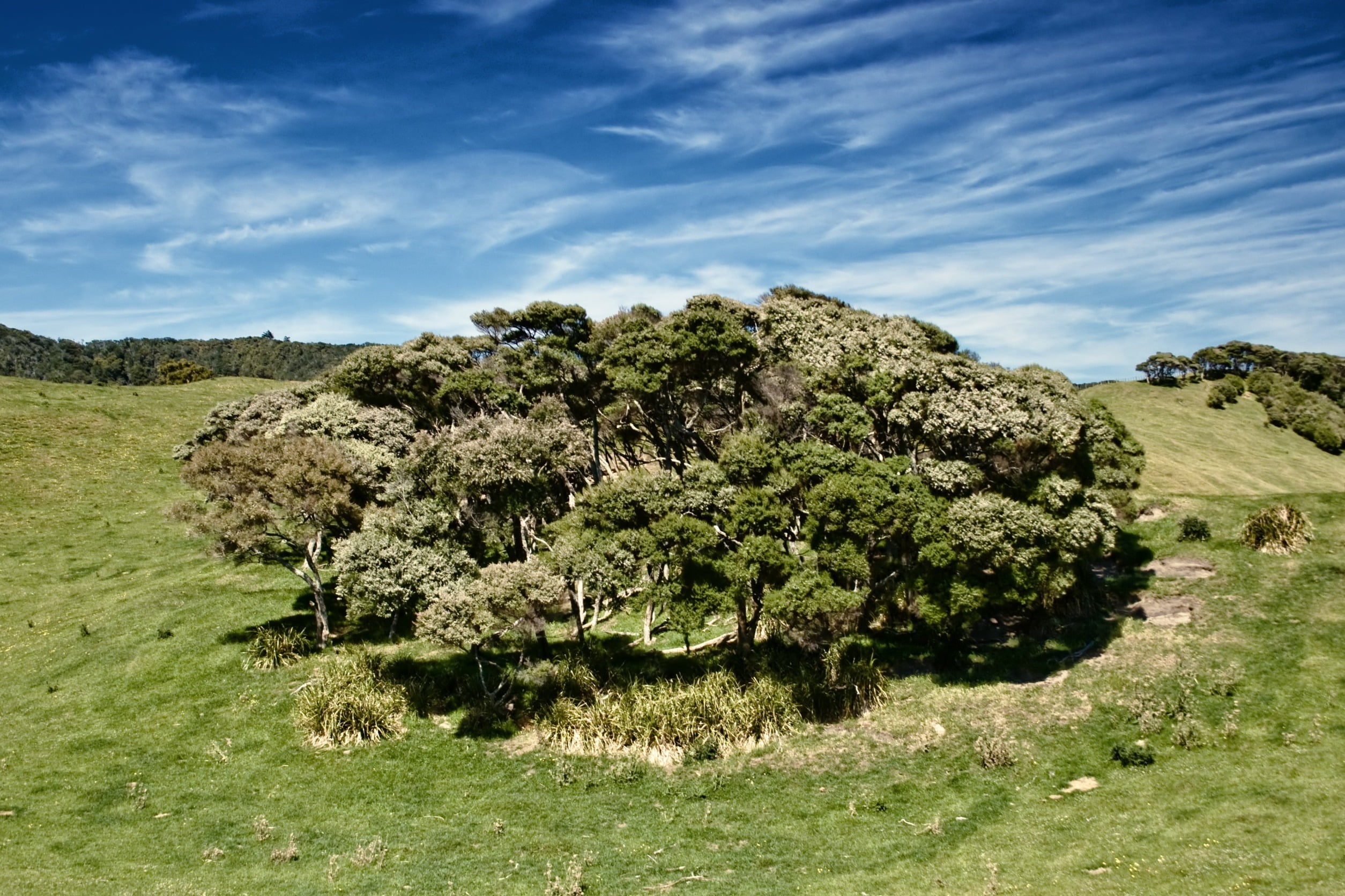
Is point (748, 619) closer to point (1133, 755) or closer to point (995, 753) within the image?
point (995, 753)

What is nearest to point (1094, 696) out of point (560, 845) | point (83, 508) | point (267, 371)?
point (560, 845)

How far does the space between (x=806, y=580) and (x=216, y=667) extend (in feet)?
77.6

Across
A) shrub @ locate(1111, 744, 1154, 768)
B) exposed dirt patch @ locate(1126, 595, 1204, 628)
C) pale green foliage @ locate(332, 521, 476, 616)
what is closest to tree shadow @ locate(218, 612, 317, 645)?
pale green foliage @ locate(332, 521, 476, 616)

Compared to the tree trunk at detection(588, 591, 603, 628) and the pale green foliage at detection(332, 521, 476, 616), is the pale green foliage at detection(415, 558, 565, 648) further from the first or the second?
the tree trunk at detection(588, 591, 603, 628)

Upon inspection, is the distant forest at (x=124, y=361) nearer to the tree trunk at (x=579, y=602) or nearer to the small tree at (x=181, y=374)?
the small tree at (x=181, y=374)

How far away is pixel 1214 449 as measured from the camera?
7556 cm

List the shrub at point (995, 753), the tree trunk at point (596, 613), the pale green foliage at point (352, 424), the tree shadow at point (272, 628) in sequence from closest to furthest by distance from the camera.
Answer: the shrub at point (995, 753)
the tree shadow at point (272, 628)
the tree trunk at point (596, 613)
the pale green foliage at point (352, 424)

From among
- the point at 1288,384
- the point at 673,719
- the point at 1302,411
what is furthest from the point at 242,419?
the point at 1288,384

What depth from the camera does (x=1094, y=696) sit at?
24.2m

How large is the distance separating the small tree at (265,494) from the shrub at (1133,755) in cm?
2848

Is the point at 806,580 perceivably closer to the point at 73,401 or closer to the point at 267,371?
the point at 73,401

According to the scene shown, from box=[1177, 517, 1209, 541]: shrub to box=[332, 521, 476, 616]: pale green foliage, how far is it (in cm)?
3323

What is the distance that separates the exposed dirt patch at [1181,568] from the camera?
30.9m

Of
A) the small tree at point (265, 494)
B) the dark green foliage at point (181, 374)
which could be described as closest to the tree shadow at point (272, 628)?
the small tree at point (265, 494)
